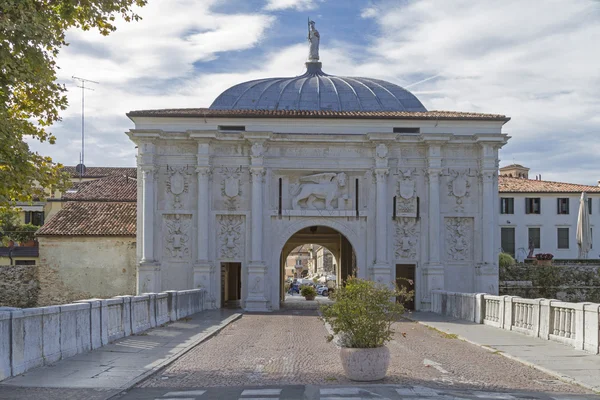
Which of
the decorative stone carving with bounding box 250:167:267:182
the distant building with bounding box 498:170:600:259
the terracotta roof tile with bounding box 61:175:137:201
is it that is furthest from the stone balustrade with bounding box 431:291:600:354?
the distant building with bounding box 498:170:600:259

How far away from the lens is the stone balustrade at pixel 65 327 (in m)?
13.2

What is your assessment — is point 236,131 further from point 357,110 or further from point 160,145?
point 357,110

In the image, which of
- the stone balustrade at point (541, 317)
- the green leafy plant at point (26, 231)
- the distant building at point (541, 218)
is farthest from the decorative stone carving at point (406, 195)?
the distant building at point (541, 218)

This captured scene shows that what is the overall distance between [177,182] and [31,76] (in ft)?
73.3

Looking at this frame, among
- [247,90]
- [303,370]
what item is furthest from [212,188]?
[303,370]

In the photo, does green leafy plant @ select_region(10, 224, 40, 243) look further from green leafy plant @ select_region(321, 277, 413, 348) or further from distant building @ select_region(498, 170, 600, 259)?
distant building @ select_region(498, 170, 600, 259)

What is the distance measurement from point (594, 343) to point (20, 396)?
1179 cm

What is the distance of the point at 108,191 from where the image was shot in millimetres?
51375

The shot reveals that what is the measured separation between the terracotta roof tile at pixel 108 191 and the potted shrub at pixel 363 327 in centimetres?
3728

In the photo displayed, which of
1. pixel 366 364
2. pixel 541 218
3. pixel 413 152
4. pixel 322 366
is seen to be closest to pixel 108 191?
pixel 413 152

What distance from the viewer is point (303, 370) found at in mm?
14500

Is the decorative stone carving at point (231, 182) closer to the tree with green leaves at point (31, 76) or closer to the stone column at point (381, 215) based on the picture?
the stone column at point (381, 215)

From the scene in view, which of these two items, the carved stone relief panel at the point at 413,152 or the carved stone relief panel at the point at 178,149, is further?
the carved stone relief panel at the point at 413,152

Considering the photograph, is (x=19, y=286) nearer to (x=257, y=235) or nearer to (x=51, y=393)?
(x=257, y=235)
